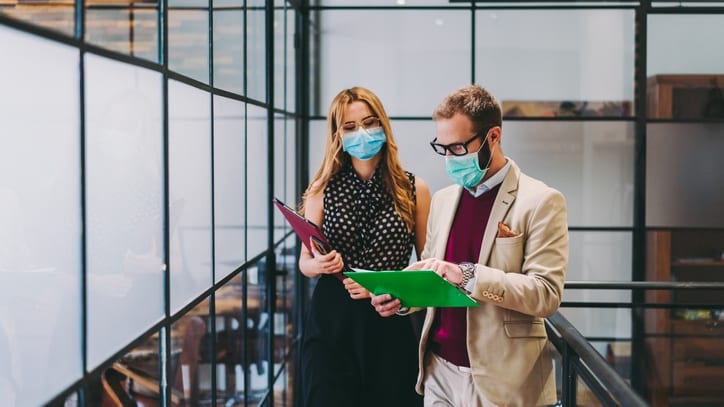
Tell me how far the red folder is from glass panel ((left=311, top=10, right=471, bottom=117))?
2.22 metres

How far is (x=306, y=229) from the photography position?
2557mm

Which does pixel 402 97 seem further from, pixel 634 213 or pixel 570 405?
pixel 570 405

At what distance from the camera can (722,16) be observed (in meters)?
4.85

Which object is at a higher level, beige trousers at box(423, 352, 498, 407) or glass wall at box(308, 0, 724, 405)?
glass wall at box(308, 0, 724, 405)

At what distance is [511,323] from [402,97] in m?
3.03

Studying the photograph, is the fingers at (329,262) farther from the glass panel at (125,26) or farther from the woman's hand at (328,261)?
the glass panel at (125,26)

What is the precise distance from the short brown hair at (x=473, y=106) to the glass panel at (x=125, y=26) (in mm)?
723

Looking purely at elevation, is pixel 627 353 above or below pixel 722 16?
below

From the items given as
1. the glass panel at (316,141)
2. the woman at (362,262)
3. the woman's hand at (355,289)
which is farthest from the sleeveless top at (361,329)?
the glass panel at (316,141)

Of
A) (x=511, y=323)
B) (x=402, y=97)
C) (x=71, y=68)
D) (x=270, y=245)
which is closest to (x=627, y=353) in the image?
(x=402, y=97)

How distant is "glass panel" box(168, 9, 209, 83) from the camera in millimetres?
2178

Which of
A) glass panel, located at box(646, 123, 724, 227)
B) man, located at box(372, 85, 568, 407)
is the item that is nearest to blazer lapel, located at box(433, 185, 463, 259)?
man, located at box(372, 85, 568, 407)

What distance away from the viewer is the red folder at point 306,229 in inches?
95.3

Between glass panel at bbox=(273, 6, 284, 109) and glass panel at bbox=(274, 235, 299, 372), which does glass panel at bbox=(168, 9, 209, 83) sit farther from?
glass panel at bbox=(274, 235, 299, 372)
